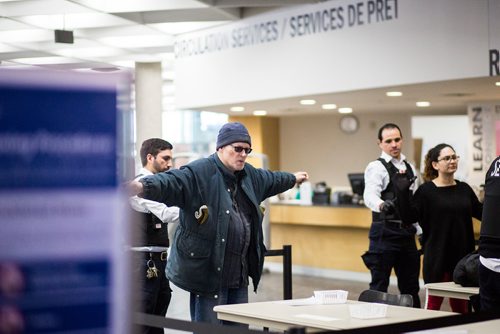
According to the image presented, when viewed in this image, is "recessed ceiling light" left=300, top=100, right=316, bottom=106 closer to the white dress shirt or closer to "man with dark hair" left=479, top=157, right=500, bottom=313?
the white dress shirt

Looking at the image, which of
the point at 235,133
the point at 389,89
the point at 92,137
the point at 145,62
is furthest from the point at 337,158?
the point at 92,137

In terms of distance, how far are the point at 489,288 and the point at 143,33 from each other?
8735 millimetres


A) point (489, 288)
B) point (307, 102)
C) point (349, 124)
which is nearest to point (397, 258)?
point (489, 288)

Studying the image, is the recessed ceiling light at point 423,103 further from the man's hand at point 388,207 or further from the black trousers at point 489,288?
the black trousers at point 489,288

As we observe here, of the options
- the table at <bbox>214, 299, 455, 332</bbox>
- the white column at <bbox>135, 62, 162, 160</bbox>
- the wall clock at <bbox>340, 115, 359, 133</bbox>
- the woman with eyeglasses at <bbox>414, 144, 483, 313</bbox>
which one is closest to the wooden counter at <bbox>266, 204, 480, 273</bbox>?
the wall clock at <bbox>340, 115, 359, 133</bbox>

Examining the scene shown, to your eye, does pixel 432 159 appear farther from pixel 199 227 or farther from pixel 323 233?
pixel 323 233

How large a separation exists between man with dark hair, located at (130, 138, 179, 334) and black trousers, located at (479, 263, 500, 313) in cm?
203

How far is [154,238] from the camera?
19.4ft

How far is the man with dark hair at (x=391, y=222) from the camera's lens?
6641mm

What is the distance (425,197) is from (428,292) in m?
1.04

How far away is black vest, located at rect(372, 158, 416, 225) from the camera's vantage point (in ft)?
21.5

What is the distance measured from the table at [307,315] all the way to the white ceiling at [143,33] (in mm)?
4724

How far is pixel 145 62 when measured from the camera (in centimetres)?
1580

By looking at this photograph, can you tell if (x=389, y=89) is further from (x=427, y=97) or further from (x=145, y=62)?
(x=145, y=62)
